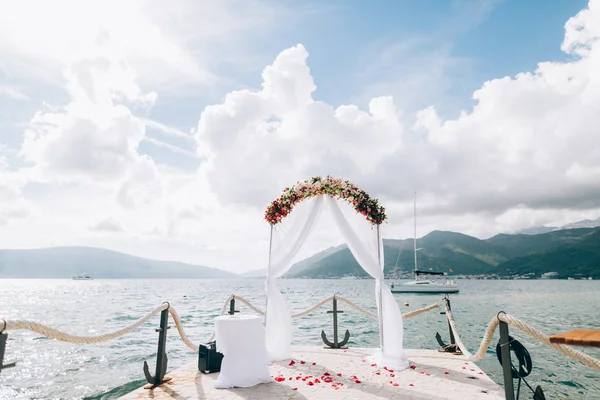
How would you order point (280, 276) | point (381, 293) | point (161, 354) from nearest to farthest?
point (161, 354) < point (381, 293) < point (280, 276)

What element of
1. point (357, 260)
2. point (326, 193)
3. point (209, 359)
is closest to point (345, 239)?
point (357, 260)

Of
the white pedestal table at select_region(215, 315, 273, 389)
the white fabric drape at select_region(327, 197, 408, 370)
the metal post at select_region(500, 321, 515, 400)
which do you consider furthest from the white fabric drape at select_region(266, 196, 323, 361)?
the metal post at select_region(500, 321, 515, 400)

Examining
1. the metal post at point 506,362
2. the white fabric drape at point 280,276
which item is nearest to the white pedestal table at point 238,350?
the white fabric drape at point 280,276

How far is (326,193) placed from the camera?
8.95 m

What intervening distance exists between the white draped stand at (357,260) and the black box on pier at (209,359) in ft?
4.71

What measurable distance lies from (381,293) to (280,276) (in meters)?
2.40

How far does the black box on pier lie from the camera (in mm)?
7484

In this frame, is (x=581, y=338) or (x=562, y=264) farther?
(x=562, y=264)

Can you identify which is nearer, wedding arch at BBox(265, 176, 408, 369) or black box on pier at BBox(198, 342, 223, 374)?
black box on pier at BBox(198, 342, 223, 374)

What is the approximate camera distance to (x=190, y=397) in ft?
19.7

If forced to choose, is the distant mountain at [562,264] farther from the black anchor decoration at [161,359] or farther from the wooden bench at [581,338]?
the black anchor decoration at [161,359]

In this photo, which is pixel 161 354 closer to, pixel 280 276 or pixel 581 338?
pixel 280 276

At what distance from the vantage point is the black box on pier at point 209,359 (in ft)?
24.6

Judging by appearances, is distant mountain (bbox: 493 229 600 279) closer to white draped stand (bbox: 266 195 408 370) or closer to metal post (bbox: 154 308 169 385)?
white draped stand (bbox: 266 195 408 370)
